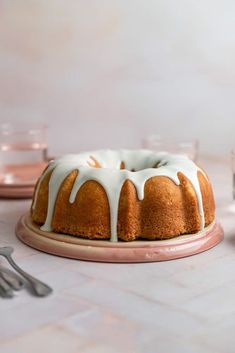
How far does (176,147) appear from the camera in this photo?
5.85 ft

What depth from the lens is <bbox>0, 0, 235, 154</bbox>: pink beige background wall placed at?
1876 mm

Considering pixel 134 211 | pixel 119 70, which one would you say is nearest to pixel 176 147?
pixel 119 70

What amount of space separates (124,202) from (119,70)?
995 mm

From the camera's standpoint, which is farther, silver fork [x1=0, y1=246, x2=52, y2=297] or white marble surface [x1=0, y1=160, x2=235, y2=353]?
silver fork [x1=0, y1=246, x2=52, y2=297]

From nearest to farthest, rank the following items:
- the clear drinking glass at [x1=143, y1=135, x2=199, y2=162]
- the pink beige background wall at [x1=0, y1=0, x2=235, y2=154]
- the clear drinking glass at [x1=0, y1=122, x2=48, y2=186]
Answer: the clear drinking glass at [x1=0, y1=122, x2=48, y2=186], the clear drinking glass at [x1=143, y1=135, x2=199, y2=162], the pink beige background wall at [x1=0, y1=0, x2=235, y2=154]

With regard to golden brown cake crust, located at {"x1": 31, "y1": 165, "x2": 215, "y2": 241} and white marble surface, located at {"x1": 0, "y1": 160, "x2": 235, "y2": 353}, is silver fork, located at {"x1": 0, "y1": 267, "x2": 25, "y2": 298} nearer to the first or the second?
white marble surface, located at {"x1": 0, "y1": 160, "x2": 235, "y2": 353}

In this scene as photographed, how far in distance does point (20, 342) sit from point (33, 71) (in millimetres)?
1289

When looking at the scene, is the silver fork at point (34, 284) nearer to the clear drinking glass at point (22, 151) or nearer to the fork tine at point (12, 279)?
the fork tine at point (12, 279)

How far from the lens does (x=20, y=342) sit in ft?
2.38

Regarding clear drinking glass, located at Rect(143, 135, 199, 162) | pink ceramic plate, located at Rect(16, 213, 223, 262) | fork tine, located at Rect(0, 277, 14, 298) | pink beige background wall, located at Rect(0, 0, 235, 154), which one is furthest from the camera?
pink beige background wall, located at Rect(0, 0, 235, 154)

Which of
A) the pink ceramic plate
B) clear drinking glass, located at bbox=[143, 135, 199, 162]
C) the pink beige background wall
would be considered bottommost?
the pink ceramic plate

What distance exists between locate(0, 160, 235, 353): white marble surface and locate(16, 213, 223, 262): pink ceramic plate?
0.05 ft

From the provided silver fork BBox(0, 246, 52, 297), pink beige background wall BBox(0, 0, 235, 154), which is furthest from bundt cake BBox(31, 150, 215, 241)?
pink beige background wall BBox(0, 0, 235, 154)

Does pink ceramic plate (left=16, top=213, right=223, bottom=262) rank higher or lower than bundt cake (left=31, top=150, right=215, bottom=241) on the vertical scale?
lower
